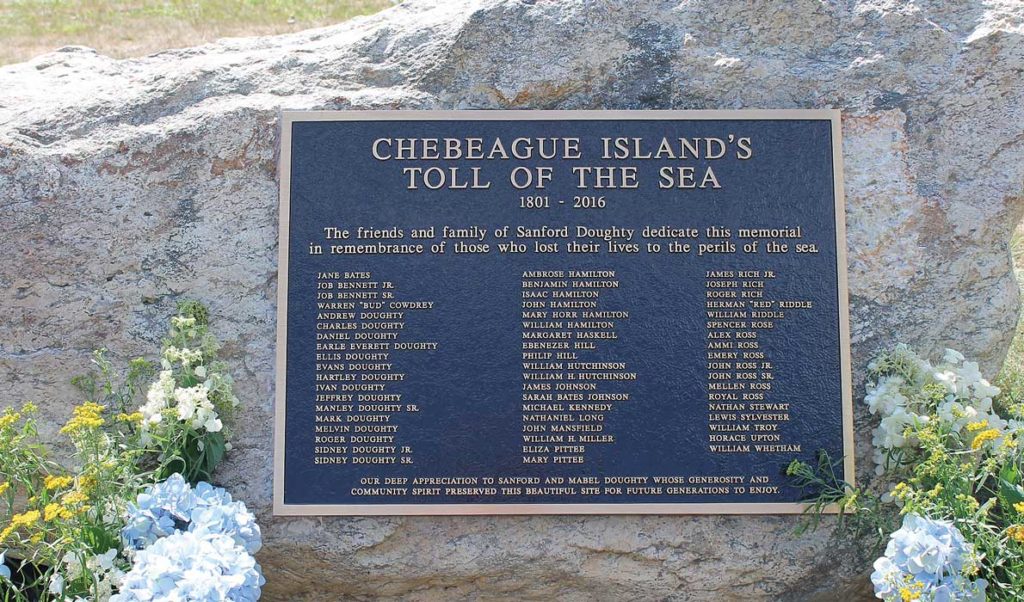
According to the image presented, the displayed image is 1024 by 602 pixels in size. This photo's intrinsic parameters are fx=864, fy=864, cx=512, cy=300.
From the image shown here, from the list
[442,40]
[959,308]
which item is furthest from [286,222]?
[959,308]

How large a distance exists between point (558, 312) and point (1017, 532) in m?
2.17

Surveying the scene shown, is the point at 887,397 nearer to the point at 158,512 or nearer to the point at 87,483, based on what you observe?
the point at 158,512

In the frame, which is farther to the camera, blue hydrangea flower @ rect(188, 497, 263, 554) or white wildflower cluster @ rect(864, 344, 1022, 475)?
white wildflower cluster @ rect(864, 344, 1022, 475)

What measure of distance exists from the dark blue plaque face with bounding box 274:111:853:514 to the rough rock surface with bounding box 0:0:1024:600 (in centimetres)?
14

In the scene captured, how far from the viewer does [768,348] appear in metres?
4.35

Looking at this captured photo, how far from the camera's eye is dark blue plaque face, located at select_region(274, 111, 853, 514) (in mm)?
4254

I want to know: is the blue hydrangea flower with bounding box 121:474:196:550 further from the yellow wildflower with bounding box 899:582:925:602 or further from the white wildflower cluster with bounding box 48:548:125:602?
the yellow wildflower with bounding box 899:582:925:602

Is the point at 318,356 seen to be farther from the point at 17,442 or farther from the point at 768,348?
the point at 768,348

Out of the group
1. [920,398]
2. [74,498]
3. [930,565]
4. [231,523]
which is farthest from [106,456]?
[920,398]

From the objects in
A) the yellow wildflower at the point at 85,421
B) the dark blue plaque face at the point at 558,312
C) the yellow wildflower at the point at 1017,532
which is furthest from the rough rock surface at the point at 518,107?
the yellow wildflower at the point at 1017,532

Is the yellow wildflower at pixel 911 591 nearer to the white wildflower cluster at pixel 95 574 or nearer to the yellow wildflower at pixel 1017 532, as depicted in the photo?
the yellow wildflower at pixel 1017 532

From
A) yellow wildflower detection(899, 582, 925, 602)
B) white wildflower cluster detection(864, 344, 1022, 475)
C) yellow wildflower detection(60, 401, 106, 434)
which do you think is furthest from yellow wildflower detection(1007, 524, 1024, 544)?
yellow wildflower detection(60, 401, 106, 434)

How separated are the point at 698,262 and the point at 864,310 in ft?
2.89

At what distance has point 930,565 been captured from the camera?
3559 mm
